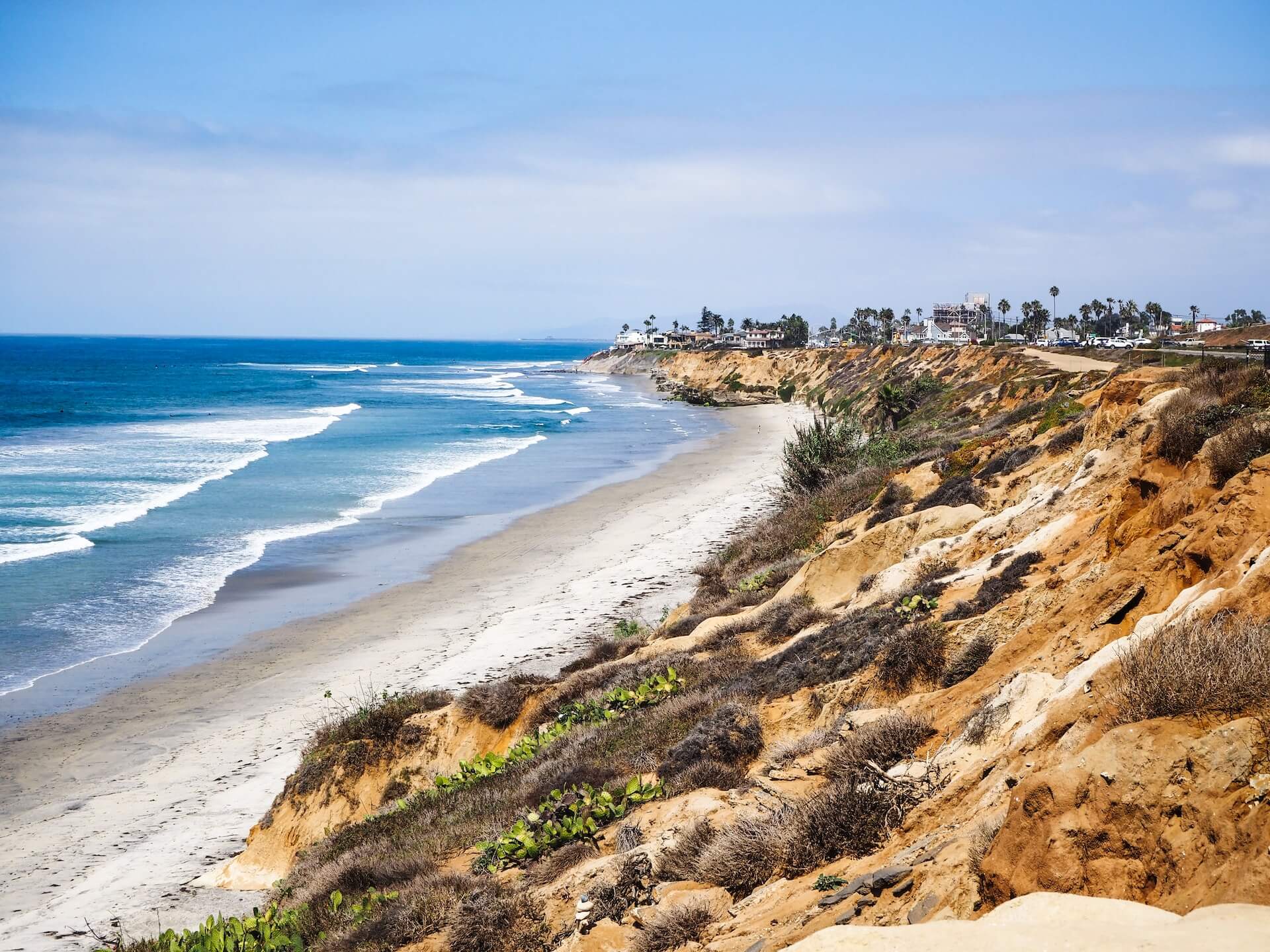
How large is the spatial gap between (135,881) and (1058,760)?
11.9 metres

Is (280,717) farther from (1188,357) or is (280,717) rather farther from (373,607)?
(1188,357)

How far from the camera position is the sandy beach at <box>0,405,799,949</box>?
12.3 meters

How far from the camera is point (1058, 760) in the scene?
514cm

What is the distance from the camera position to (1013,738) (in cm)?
634

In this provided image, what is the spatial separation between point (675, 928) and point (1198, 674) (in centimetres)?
346

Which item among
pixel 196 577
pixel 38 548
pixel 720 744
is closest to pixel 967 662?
pixel 720 744

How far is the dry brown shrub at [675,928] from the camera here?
6027 millimetres

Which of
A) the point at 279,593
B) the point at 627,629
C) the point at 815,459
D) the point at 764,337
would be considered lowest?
the point at 279,593

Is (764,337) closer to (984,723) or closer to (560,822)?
(560,822)

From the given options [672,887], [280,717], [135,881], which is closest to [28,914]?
[135,881]

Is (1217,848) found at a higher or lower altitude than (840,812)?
higher

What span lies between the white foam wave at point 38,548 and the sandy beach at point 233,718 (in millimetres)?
10555

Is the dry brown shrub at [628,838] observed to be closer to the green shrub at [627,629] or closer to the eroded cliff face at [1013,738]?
the eroded cliff face at [1013,738]

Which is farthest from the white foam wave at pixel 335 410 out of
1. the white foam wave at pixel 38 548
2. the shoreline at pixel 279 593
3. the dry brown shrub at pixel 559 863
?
the dry brown shrub at pixel 559 863
